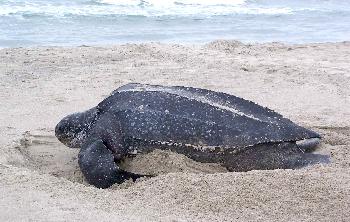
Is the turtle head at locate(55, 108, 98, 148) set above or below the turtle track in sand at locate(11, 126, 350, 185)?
above

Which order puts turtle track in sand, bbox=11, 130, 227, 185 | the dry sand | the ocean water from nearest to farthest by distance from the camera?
the dry sand
turtle track in sand, bbox=11, 130, 227, 185
the ocean water

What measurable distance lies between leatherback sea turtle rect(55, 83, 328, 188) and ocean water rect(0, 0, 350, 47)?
193 inches

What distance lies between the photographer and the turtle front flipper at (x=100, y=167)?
9.34ft

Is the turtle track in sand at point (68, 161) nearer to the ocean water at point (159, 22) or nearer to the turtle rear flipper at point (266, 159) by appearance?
the turtle rear flipper at point (266, 159)

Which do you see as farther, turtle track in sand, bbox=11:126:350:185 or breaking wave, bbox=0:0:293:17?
breaking wave, bbox=0:0:293:17

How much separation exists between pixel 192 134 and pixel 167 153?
176mm

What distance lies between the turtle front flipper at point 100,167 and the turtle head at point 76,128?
0.90ft

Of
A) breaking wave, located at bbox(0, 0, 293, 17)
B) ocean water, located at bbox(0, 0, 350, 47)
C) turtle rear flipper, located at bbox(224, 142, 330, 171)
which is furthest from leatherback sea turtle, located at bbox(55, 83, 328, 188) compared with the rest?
breaking wave, located at bbox(0, 0, 293, 17)

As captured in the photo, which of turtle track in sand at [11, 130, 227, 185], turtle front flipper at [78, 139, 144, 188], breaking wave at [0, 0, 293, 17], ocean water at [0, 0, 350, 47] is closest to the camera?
turtle front flipper at [78, 139, 144, 188]

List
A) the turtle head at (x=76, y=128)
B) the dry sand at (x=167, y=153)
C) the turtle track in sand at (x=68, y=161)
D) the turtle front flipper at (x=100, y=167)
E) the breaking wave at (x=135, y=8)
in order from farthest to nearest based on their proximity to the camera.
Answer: the breaking wave at (x=135, y=8), the turtle head at (x=76, y=128), the turtle track in sand at (x=68, y=161), the turtle front flipper at (x=100, y=167), the dry sand at (x=167, y=153)

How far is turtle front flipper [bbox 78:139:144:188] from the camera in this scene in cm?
285

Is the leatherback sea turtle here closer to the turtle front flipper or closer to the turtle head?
the turtle front flipper

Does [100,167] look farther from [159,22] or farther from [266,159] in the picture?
[159,22]

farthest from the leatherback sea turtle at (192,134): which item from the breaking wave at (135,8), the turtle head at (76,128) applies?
the breaking wave at (135,8)
